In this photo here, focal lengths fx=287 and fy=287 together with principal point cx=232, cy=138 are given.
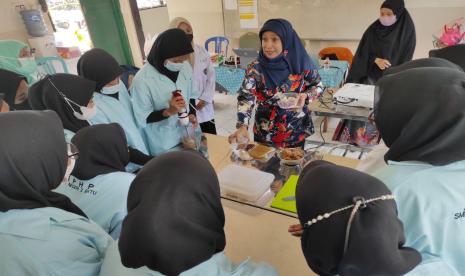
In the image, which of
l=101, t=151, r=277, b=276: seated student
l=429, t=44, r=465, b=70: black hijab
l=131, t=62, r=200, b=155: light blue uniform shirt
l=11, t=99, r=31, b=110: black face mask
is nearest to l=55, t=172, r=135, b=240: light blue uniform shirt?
l=101, t=151, r=277, b=276: seated student

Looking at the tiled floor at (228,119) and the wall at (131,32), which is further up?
the wall at (131,32)

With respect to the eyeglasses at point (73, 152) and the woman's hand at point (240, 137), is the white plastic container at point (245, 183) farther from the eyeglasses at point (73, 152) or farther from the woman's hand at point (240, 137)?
the eyeglasses at point (73, 152)

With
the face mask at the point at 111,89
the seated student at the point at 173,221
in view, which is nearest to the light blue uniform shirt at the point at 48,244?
the seated student at the point at 173,221

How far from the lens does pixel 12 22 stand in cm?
416

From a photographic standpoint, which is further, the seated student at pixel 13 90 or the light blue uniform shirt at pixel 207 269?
the seated student at pixel 13 90

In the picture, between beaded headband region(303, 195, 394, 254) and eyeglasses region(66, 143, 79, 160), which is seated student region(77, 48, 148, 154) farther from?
beaded headband region(303, 195, 394, 254)

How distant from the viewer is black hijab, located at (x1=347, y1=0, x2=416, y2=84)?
9.51 ft

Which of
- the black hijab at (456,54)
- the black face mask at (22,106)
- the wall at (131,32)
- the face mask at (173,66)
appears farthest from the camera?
the wall at (131,32)

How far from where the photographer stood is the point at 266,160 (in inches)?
68.3

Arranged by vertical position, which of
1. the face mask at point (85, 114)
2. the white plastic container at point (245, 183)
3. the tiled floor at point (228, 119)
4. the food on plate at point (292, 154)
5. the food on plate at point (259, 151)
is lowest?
the tiled floor at point (228, 119)

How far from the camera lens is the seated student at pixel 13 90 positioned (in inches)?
91.0

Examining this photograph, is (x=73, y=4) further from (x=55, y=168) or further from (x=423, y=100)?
(x=423, y=100)

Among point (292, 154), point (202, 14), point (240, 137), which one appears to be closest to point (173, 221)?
point (292, 154)

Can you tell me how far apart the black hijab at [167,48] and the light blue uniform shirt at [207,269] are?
143cm
